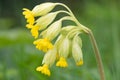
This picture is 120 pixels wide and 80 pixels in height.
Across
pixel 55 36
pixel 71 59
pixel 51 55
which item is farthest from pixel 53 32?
pixel 71 59

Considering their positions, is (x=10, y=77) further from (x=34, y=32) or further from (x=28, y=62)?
(x=34, y=32)

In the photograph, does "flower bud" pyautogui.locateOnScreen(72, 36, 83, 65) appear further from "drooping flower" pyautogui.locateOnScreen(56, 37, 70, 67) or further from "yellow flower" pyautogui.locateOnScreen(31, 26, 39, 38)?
"yellow flower" pyautogui.locateOnScreen(31, 26, 39, 38)

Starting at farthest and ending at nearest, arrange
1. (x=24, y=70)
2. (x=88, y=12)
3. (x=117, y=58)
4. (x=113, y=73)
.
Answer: (x=88, y=12), (x=117, y=58), (x=24, y=70), (x=113, y=73)

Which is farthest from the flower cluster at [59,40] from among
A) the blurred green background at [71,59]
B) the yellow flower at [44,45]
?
the blurred green background at [71,59]

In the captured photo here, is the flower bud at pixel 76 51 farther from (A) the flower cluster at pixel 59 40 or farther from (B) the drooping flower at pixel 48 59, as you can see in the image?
(B) the drooping flower at pixel 48 59

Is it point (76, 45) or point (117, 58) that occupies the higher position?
point (76, 45)

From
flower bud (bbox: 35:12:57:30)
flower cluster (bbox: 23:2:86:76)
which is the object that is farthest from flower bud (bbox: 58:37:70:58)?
flower bud (bbox: 35:12:57:30)

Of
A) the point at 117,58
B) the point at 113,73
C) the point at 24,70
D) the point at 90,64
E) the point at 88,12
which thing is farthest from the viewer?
the point at 88,12

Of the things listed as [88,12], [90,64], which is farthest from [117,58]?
[88,12]
